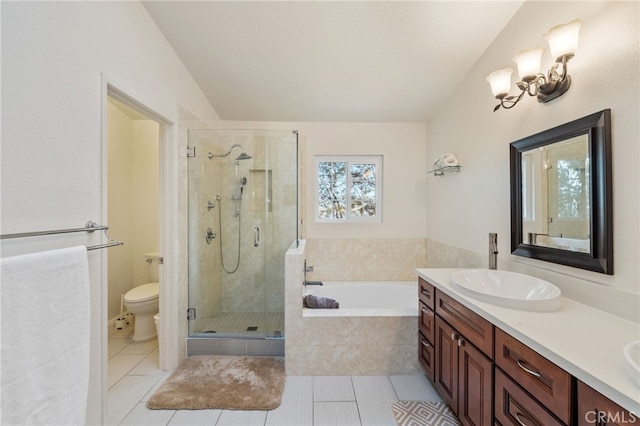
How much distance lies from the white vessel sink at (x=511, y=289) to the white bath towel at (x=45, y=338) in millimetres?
1827

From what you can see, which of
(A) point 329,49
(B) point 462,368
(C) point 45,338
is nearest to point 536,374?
(B) point 462,368

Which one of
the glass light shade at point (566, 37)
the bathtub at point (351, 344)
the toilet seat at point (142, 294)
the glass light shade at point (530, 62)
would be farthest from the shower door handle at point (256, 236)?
the glass light shade at point (566, 37)

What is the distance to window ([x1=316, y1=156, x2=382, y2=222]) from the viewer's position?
127 inches

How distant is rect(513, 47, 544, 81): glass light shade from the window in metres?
1.83

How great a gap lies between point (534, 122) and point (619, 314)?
1.14 metres

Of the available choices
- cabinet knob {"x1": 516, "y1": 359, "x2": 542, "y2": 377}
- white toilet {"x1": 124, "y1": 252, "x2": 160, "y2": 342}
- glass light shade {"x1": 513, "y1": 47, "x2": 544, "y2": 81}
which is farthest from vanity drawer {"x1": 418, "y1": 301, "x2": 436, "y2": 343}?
white toilet {"x1": 124, "y1": 252, "x2": 160, "y2": 342}

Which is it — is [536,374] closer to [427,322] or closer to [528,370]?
[528,370]

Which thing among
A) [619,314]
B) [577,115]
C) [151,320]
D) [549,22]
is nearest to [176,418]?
[151,320]

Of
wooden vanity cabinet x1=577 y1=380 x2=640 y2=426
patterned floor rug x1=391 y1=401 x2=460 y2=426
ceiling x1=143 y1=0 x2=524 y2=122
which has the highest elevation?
ceiling x1=143 y1=0 x2=524 y2=122

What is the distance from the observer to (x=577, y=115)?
131 cm

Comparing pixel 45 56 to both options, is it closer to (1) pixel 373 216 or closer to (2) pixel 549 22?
(2) pixel 549 22

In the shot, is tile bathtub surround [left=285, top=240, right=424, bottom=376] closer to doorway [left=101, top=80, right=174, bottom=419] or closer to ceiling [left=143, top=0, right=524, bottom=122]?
doorway [left=101, top=80, right=174, bottom=419]

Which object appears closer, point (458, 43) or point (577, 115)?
point (577, 115)

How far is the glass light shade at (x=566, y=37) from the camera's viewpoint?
4.03 ft
